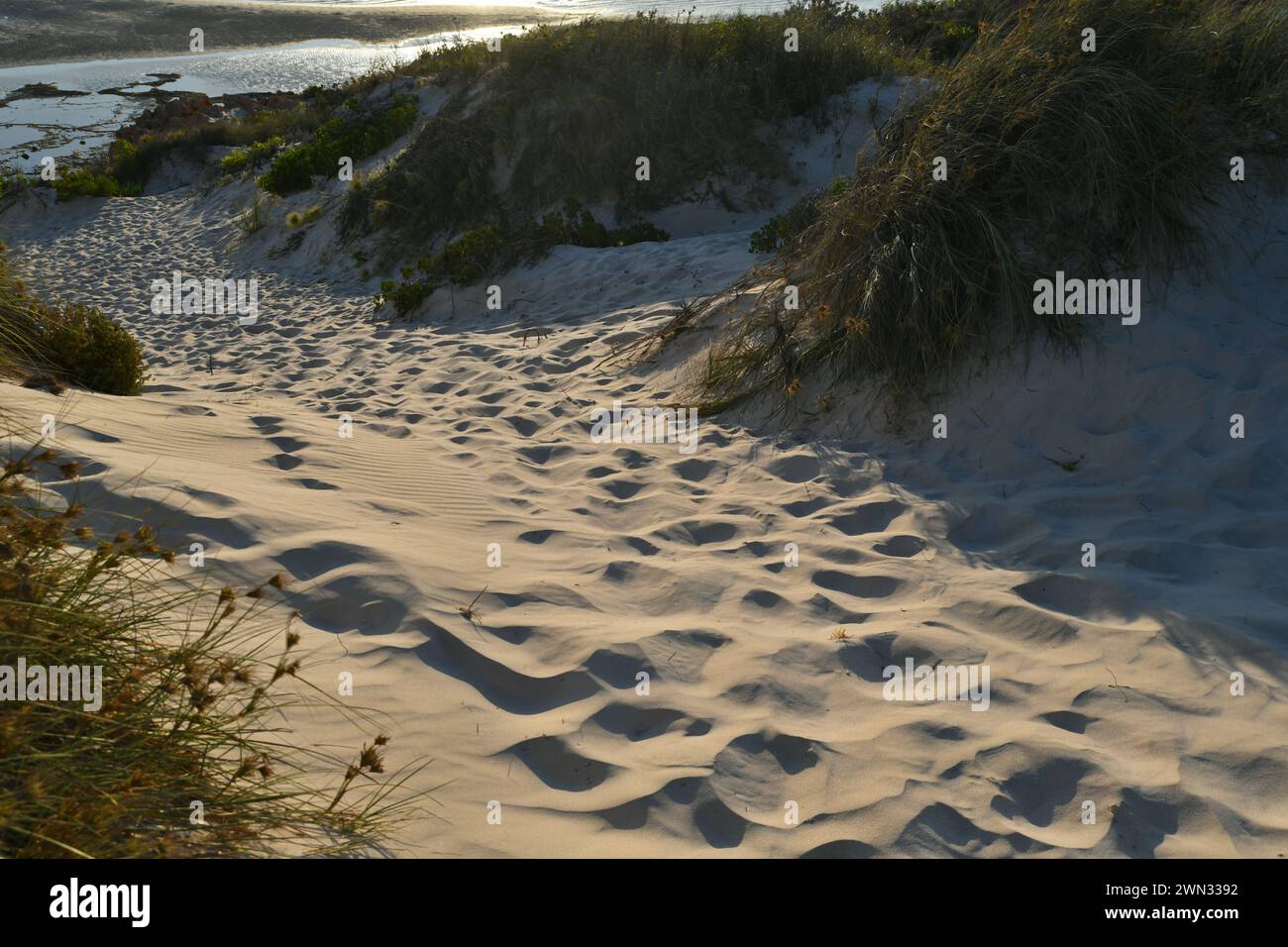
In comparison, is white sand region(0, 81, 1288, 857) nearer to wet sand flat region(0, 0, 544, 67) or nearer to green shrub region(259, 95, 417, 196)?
green shrub region(259, 95, 417, 196)

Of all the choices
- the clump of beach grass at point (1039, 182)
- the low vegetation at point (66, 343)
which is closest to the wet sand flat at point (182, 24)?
the low vegetation at point (66, 343)

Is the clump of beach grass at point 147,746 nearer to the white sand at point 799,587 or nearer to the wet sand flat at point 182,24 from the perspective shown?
the white sand at point 799,587

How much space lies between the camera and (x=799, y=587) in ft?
13.7

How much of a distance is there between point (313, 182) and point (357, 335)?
22.5 feet

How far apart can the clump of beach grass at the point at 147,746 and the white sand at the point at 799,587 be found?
0.19m

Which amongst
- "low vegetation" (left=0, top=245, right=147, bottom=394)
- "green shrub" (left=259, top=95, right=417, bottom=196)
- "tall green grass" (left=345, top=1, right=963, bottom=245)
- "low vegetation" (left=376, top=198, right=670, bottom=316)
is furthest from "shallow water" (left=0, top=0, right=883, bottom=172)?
"low vegetation" (left=0, top=245, right=147, bottom=394)

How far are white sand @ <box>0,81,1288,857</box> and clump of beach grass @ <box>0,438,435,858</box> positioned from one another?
0.19 meters

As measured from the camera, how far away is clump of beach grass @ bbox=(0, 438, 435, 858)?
2.14 meters

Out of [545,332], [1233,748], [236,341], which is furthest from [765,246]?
[1233,748]

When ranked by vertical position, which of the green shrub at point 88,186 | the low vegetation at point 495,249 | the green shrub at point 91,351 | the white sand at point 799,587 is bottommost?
the white sand at point 799,587

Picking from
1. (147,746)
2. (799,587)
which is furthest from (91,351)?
(799,587)

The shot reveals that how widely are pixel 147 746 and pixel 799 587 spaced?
8.91 feet

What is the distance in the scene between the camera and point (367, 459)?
585cm

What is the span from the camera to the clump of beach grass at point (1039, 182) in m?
5.71
